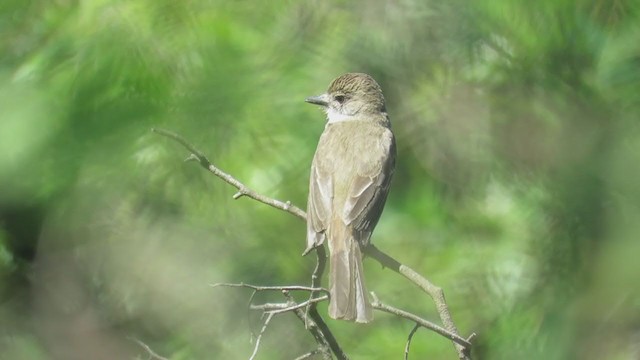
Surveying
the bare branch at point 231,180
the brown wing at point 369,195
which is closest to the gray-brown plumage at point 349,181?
the brown wing at point 369,195

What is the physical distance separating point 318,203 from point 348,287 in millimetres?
472

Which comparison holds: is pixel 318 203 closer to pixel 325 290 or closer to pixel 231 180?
pixel 231 180

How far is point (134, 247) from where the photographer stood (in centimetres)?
272

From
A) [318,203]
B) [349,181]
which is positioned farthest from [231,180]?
[349,181]

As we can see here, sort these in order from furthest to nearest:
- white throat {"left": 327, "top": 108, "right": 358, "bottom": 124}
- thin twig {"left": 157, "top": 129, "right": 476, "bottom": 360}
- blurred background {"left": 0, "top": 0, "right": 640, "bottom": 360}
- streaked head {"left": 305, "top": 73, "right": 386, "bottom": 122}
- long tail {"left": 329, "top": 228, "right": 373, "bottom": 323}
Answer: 1. white throat {"left": 327, "top": 108, "right": 358, "bottom": 124}
2. streaked head {"left": 305, "top": 73, "right": 386, "bottom": 122}
3. long tail {"left": 329, "top": 228, "right": 373, "bottom": 323}
4. blurred background {"left": 0, "top": 0, "right": 640, "bottom": 360}
5. thin twig {"left": 157, "top": 129, "right": 476, "bottom": 360}

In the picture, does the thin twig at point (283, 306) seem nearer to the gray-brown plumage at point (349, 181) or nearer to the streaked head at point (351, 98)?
the gray-brown plumage at point (349, 181)

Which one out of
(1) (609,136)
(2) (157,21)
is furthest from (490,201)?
(2) (157,21)

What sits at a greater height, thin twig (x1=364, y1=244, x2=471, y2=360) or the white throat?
the white throat

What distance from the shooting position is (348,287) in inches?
95.3

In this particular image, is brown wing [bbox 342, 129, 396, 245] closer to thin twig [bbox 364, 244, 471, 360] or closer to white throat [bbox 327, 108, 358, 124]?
white throat [bbox 327, 108, 358, 124]

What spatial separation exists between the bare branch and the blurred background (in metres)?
0.06

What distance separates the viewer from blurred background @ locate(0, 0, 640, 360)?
200cm

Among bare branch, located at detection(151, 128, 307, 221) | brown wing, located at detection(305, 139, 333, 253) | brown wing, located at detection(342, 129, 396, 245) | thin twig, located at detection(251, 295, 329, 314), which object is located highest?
brown wing, located at detection(342, 129, 396, 245)

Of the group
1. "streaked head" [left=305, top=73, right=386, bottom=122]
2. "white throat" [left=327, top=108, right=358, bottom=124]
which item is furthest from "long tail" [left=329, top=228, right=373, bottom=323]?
"white throat" [left=327, top=108, right=358, bottom=124]
